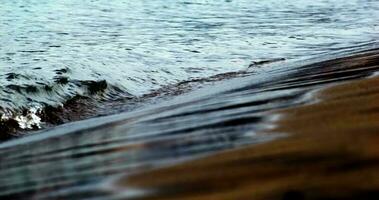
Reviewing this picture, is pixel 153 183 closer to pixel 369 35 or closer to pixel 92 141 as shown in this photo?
pixel 92 141

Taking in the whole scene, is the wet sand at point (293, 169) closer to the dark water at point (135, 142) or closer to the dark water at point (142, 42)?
the dark water at point (135, 142)

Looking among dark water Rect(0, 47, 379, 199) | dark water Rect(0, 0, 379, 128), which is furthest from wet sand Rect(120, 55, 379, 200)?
dark water Rect(0, 0, 379, 128)

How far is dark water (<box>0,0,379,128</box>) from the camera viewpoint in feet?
22.4

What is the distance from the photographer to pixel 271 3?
18359mm

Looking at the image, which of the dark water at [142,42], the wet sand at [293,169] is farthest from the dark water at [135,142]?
the dark water at [142,42]

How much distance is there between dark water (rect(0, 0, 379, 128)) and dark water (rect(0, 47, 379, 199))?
1.39 meters

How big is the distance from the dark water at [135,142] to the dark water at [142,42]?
4.58 ft

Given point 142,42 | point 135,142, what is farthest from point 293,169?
point 142,42

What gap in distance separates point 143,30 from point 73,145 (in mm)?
8899

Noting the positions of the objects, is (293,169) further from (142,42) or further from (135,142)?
(142,42)

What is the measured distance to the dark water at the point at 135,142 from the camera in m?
2.60

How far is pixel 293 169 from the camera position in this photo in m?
2.24

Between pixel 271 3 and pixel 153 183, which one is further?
pixel 271 3

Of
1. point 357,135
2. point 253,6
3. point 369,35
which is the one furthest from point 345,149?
point 253,6
